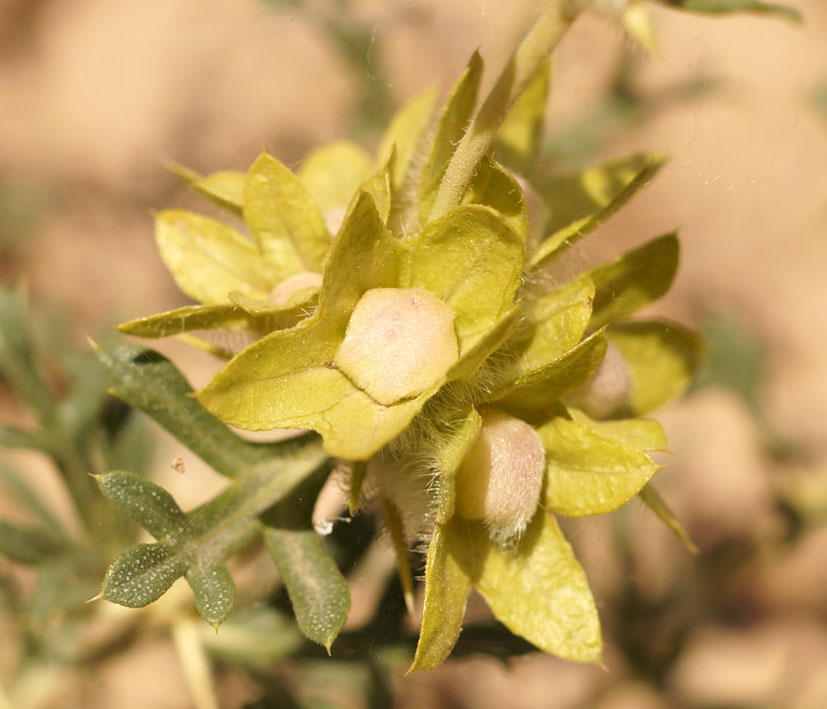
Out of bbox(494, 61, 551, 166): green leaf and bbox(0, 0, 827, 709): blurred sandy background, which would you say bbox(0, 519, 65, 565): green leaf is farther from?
bbox(0, 0, 827, 709): blurred sandy background

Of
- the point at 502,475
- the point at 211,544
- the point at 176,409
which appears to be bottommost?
the point at 211,544

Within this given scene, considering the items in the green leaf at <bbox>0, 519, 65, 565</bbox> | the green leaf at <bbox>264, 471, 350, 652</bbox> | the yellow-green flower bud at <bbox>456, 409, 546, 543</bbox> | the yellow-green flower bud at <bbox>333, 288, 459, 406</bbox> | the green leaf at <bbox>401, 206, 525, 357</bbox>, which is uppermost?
the green leaf at <bbox>401, 206, 525, 357</bbox>

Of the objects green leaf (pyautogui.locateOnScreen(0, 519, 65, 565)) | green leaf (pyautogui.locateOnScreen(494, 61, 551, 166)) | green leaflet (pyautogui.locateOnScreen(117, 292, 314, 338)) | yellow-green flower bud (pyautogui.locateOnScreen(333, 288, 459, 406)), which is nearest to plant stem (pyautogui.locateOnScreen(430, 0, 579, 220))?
yellow-green flower bud (pyautogui.locateOnScreen(333, 288, 459, 406))

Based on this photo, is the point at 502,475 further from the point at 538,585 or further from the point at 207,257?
the point at 207,257

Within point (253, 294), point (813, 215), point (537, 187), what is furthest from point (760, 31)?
point (253, 294)

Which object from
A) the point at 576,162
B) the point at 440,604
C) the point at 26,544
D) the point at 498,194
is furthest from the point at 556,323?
the point at 576,162

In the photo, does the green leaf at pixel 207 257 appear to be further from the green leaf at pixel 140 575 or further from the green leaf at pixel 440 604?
the green leaf at pixel 440 604
